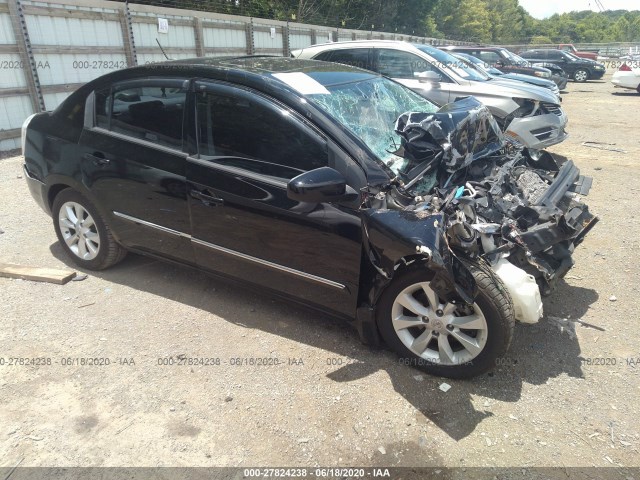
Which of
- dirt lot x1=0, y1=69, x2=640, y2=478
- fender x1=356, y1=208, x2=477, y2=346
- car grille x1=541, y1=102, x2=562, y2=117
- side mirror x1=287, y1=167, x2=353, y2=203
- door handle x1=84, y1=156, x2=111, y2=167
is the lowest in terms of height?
dirt lot x1=0, y1=69, x2=640, y2=478

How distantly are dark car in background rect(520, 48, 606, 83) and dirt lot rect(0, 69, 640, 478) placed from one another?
2316cm

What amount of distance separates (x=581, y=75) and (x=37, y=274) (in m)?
26.6

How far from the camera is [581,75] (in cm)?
2353

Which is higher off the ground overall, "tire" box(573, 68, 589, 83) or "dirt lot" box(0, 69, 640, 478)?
"dirt lot" box(0, 69, 640, 478)

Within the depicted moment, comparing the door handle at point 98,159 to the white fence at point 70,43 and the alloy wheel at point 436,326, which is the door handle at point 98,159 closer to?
the alloy wheel at point 436,326

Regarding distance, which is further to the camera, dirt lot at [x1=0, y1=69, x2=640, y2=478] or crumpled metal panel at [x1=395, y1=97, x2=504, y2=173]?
crumpled metal panel at [x1=395, y1=97, x2=504, y2=173]

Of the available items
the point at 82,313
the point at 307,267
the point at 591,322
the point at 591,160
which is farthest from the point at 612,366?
the point at 591,160

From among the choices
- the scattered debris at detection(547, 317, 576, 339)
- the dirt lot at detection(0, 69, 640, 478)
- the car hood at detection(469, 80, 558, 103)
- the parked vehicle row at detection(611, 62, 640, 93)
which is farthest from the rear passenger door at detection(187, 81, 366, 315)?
the parked vehicle row at detection(611, 62, 640, 93)

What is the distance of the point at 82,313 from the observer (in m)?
3.48

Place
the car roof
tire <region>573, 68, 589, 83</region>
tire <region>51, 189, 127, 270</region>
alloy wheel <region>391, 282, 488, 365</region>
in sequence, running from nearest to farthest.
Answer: alloy wheel <region>391, 282, 488, 365</region> → the car roof → tire <region>51, 189, 127, 270</region> → tire <region>573, 68, 589, 83</region>

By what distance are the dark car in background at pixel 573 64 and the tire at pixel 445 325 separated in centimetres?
2453

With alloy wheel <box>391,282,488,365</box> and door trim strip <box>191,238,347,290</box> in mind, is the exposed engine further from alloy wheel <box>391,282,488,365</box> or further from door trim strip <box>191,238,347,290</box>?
door trim strip <box>191,238,347,290</box>

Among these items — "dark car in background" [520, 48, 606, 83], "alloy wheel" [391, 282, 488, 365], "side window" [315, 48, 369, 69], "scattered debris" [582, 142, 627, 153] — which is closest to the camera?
"alloy wheel" [391, 282, 488, 365]

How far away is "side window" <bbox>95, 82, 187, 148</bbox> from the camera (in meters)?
3.26
